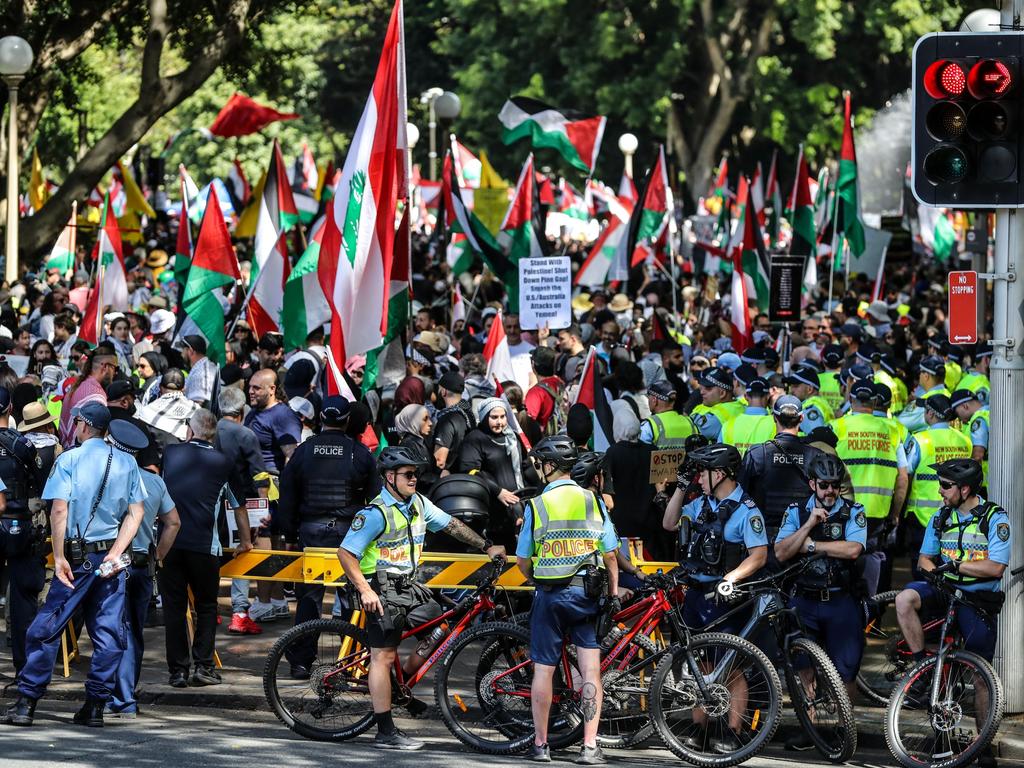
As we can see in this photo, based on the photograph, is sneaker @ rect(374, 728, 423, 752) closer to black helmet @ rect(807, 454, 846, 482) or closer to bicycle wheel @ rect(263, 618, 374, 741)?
bicycle wheel @ rect(263, 618, 374, 741)

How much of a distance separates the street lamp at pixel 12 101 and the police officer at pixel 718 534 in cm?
1285

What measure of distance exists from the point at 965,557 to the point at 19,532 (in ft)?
16.8

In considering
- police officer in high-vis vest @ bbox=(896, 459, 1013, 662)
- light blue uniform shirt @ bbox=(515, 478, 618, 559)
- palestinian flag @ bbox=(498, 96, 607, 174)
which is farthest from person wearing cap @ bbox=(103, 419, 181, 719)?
palestinian flag @ bbox=(498, 96, 607, 174)

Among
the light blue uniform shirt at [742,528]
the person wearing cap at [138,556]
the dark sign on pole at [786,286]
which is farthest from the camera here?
the dark sign on pole at [786,286]

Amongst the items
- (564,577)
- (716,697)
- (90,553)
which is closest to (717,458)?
(564,577)

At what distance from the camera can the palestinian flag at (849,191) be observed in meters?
20.6

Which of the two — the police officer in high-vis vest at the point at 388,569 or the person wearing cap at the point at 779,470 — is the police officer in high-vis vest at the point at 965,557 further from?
the police officer in high-vis vest at the point at 388,569

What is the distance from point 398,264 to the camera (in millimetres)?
13250

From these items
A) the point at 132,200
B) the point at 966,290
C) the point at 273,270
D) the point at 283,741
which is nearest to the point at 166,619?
the point at 283,741

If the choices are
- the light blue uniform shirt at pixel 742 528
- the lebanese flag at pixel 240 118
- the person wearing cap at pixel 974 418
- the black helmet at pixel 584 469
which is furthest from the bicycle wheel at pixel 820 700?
the lebanese flag at pixel 240 118

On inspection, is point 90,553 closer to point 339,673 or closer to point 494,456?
point 339,673

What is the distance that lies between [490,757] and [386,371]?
16.4 ft

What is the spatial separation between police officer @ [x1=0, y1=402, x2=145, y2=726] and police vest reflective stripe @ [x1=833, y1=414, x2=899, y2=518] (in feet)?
15.8

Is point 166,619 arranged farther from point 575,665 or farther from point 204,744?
point 575,665
